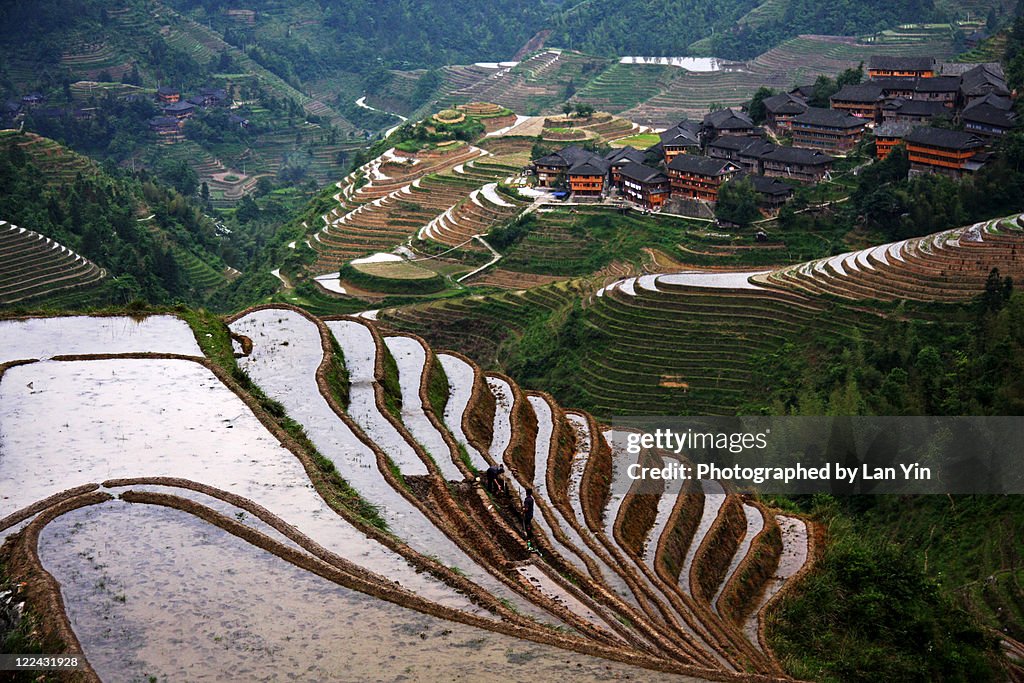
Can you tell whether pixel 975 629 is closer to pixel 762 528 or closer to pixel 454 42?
pixel 762 528

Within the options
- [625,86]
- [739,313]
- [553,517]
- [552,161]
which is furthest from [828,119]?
[625,86]

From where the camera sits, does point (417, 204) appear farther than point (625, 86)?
No

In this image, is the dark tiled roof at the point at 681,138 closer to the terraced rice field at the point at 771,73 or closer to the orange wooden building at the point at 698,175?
the orange wooden building at the point at 698,175

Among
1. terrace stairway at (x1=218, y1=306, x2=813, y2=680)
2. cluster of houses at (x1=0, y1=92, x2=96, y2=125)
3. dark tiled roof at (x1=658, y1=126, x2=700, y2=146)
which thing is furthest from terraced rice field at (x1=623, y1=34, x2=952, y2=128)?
terrace stairway at (x1=218, y1=306, x2=813, y2=680)

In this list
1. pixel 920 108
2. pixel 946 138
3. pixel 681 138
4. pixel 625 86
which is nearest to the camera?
pixel 946 138

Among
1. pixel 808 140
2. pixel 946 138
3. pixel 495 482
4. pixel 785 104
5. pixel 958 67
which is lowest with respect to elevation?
pixel 495 482

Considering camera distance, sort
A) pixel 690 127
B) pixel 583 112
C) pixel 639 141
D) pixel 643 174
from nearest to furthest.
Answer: pixel 643 174 → pixel 690 127 → pixel 639 141 → pixel 583 112

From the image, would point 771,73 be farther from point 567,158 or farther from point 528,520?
point 528,520

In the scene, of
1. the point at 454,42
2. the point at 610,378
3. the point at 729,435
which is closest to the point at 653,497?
the point at 729,435
